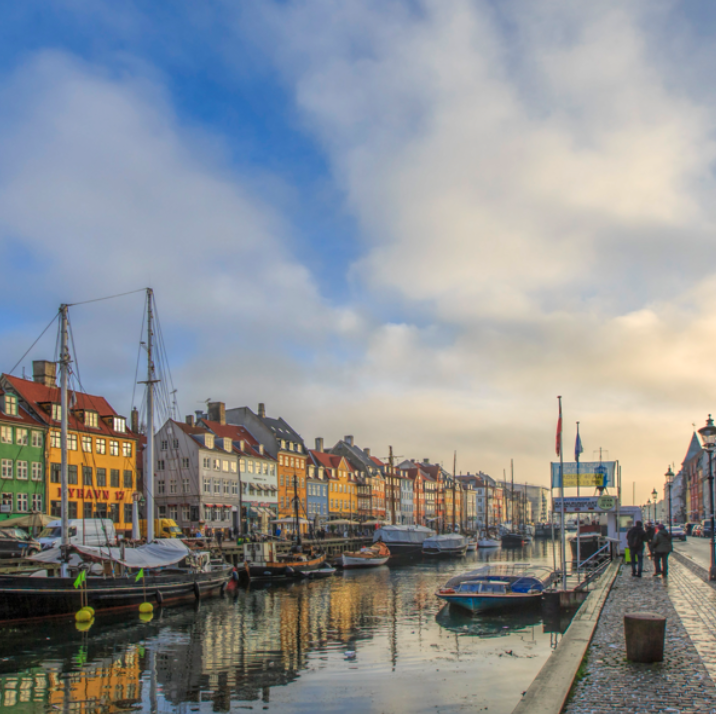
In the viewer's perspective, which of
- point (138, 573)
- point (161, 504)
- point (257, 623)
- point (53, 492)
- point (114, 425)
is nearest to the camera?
point (257, 623)

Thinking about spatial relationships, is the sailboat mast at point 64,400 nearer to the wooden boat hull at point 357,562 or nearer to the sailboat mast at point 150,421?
the sailboat mast at point 150,421

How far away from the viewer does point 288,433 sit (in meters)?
111

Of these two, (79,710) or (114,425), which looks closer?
(79,710)

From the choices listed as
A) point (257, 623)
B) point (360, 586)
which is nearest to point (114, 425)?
point (360, 586)

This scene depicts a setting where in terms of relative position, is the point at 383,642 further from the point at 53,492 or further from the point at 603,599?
the point at 53,492

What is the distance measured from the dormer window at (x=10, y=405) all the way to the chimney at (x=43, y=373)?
313 inches

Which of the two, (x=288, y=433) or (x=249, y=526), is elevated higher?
(x=288, y=433)

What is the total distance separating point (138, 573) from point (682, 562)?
98.5ft

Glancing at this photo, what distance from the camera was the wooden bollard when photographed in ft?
44.2

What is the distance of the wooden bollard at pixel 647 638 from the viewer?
13469 millimetres

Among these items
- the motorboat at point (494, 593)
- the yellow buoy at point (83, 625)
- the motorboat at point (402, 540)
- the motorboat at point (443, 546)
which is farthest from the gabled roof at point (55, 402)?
the motorboat at point (494, 593)

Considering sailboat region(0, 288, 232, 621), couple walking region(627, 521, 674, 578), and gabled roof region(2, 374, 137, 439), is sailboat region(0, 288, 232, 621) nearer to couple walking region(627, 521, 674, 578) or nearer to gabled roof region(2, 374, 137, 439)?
gabled roof region(2, 374, 137, 439)

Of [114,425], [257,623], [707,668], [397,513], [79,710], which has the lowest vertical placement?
[397,513]

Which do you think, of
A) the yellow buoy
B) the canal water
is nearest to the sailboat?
the canal water
